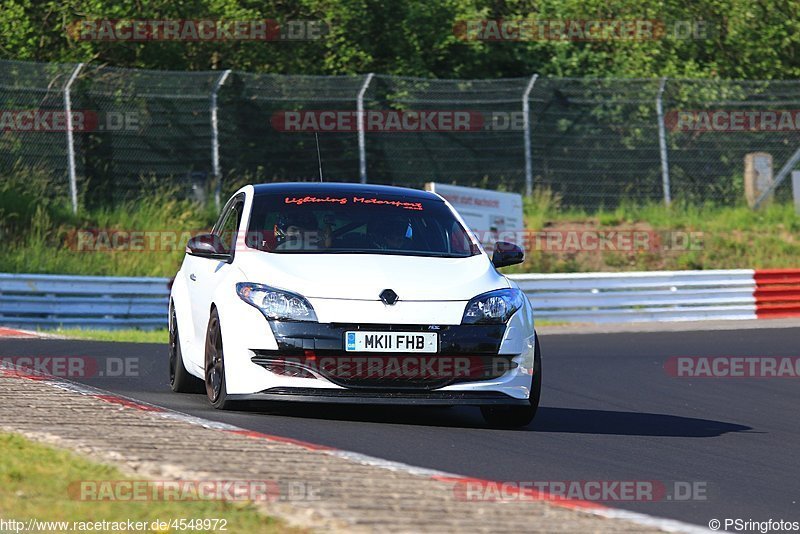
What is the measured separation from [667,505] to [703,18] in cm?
2777

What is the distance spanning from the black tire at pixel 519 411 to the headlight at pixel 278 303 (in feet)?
4.73

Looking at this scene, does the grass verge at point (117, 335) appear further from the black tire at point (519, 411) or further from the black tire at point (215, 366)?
the black tire at point (519, 411)

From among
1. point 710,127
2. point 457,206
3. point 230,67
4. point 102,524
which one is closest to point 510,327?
point 102,524

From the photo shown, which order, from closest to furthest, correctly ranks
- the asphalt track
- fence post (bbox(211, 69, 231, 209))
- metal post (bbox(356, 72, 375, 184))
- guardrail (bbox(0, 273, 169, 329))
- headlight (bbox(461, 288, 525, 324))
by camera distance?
the asphalt track, headlight (bbox(461, 288, 525, 324)), guardrail (bbox(0, 273, 169, 329)), fence post (bbox(211, 69, 231, 209)), metal post (bbox(356, 72, 375, 184))

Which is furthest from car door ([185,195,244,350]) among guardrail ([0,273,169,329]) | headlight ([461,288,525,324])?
guardrail ([0,273,169,329])

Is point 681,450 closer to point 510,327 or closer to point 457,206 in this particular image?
point 510,327

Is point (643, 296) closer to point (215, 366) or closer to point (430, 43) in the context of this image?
point (430, 43)

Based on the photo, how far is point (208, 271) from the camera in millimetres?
9758

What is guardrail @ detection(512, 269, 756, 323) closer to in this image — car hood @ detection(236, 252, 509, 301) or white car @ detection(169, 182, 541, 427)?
white car @ detection(169, 182, 541, 427)

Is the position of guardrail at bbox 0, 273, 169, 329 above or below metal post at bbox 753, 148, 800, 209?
below

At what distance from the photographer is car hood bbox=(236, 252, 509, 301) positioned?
28.4 feet

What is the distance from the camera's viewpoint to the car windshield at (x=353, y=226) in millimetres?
9531

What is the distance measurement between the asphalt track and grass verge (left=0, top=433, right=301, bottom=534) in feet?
6.14

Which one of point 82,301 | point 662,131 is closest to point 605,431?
point 82,301
